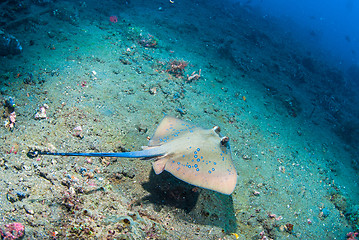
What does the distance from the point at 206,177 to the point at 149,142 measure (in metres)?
1.43

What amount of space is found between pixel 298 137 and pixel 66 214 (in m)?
8.22

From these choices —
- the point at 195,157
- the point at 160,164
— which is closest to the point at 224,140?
the point at 195,157

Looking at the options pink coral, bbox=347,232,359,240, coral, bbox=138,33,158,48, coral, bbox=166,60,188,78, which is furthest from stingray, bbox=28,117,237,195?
coral, bbox=138,33,158,48

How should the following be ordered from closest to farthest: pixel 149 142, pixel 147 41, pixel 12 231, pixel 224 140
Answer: pixel 12 231 < pixel 224 140 < pixel 149 142 < pixel 147 41

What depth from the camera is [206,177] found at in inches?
130

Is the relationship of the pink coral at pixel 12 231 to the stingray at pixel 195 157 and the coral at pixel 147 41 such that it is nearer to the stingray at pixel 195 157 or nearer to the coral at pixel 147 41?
the stingray at pixel 195 157

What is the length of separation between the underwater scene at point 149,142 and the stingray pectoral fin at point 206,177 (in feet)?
0.07

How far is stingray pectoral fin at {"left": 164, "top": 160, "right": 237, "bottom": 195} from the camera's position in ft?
10.5

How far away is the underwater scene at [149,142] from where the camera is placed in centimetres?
299

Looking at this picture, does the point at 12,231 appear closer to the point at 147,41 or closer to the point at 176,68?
the point at 176,68

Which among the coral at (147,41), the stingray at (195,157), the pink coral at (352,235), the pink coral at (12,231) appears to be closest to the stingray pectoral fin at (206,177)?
the stingray at (195,157)

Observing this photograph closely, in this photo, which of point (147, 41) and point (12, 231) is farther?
point (147, 41)

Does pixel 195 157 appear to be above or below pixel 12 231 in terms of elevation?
above

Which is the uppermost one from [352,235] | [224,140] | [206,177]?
[224,140]
